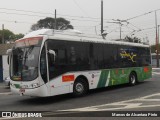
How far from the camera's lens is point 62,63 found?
13492 mm

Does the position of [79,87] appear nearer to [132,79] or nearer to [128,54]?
[128,54]

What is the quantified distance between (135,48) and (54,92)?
855 centimetres

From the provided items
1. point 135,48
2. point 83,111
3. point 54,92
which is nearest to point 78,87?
point 54,92

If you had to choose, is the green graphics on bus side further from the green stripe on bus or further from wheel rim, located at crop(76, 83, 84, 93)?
wheel rim, located at crop(76, 83, 84, 93)

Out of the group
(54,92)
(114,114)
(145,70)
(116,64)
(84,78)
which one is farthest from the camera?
(145,70)

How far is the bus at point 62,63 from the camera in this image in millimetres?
12641

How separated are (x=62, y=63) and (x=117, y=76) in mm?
5006

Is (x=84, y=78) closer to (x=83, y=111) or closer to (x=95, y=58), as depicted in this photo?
(x=95, y=58)

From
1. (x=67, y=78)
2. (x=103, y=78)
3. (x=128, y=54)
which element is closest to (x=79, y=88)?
(x=67, y=78)

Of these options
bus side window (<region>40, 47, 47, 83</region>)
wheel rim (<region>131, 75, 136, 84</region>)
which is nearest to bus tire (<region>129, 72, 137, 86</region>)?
wheel rim (<region>131, 75, 136, 84</region>)

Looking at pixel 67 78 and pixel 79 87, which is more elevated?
pixel 67 78

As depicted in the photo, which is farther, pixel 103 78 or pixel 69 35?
pixel 103 78

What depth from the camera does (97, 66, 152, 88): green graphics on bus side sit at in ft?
53.5

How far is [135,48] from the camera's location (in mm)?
19875
